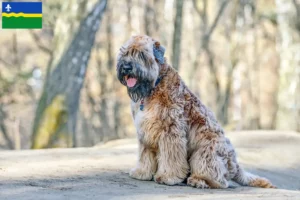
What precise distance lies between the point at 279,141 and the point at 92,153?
4899mm

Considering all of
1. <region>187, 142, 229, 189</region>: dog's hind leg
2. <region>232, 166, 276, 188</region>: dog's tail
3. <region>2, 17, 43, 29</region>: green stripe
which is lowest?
<region>232, 166, 276, 188</region>: dog's tail

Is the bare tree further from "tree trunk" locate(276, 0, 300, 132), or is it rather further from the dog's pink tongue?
the dog's pink tongue

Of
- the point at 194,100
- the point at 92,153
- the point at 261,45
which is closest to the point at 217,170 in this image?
the point at 194,100

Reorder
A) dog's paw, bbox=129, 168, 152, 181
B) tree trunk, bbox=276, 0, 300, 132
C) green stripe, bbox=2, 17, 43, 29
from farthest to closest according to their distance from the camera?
tree trunk, bbox=276, 0, 300, 132 → green stripe, bbox=2, 17, 43, 29 → dog's paw, bbox=129, 168, 152, 181

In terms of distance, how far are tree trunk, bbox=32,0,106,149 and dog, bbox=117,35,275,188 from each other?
22.1ft

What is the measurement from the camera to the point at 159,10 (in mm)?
39625

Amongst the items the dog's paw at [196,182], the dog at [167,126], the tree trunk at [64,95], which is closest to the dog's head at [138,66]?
the dog at [167,126]

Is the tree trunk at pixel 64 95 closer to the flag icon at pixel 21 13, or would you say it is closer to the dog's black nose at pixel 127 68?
the flag icon at pixel 21 13

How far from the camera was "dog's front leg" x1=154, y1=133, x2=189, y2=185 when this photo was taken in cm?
835

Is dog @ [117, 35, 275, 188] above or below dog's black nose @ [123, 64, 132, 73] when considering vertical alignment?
below

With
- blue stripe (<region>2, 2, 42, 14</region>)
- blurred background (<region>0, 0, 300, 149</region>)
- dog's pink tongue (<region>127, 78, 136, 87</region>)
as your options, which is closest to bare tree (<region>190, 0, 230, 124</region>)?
blurred background (<region>0, 0, 300, 149</region>)

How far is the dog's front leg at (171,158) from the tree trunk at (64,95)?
709 centimetres

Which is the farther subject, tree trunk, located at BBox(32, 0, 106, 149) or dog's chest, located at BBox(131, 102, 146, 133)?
tree trunk, located at BBox(32, 0, 106, 149)

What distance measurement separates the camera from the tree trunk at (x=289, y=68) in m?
20.3
